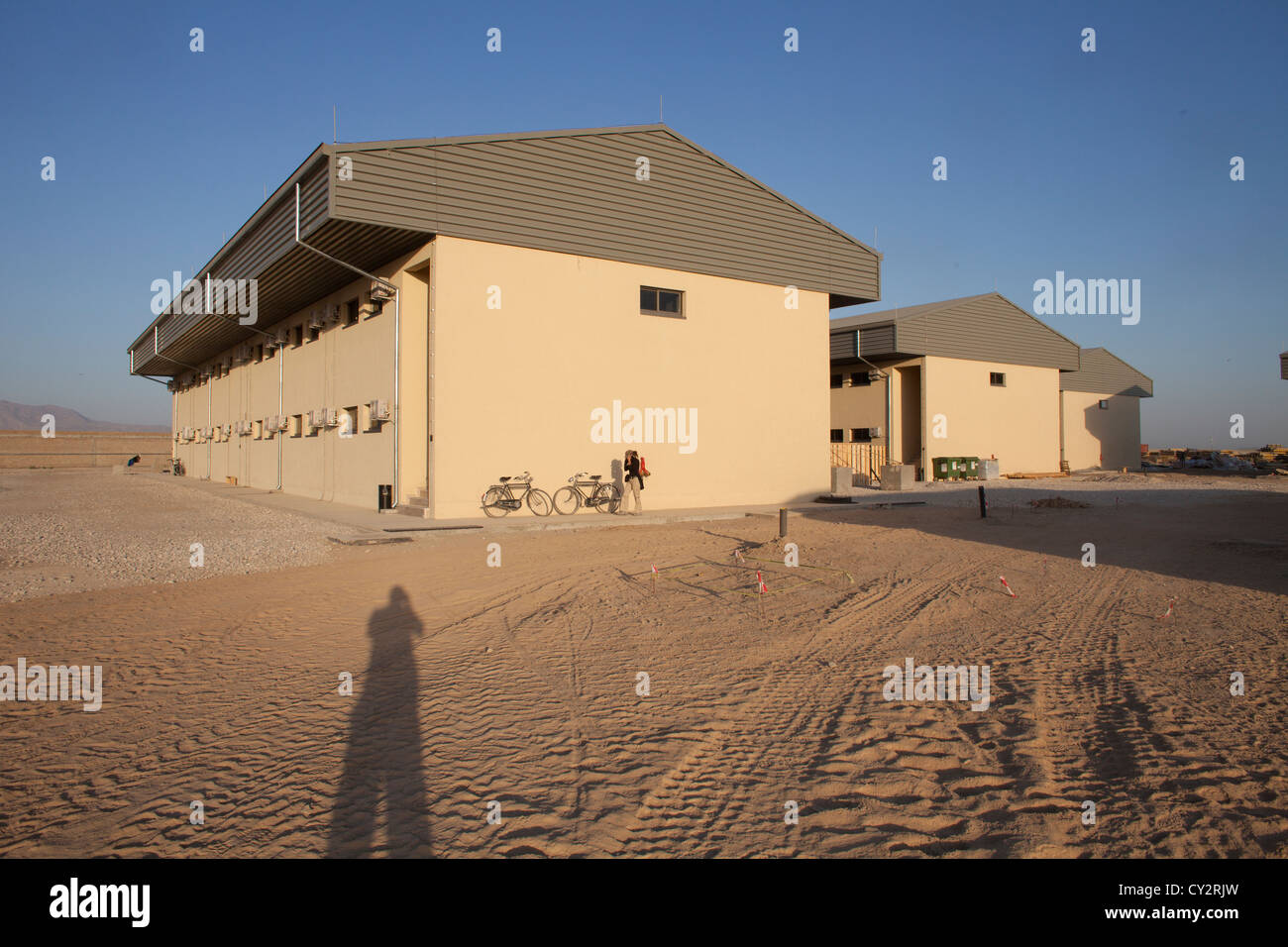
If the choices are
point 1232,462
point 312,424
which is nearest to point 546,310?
point 312,424

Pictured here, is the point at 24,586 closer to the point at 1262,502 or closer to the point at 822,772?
the point at 822,772

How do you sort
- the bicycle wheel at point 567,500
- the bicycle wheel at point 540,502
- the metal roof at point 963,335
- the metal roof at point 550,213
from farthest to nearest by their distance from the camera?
the metal roof at point 963,335 < the bicycle wheel at point 567,500 < the bicycle wheel at point 540,502 < the metal roof at point 550,213

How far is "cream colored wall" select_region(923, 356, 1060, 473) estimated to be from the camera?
97.1ft

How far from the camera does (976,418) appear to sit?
31156 mm

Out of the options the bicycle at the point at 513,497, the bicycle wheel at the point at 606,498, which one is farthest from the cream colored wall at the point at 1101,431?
the bicycle at the point at 513,497

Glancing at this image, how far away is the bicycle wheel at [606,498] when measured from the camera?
54.7 ft

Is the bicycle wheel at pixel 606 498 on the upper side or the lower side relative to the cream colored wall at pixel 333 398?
lower

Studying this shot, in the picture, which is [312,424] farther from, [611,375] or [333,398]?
[611,375]

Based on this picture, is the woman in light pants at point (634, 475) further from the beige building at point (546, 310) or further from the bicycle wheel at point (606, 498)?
the beige building at point (546, 310)

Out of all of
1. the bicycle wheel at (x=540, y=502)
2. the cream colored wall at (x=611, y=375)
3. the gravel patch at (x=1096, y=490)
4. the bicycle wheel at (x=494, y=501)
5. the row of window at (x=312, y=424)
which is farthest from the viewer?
the gravel patch at (x=1096, y=490)

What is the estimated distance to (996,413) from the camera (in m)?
32.0

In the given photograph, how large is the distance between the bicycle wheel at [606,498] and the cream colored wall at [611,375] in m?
0.50
